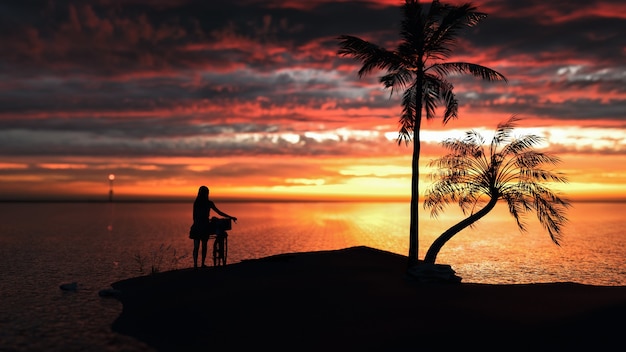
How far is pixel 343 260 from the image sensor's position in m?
24.0

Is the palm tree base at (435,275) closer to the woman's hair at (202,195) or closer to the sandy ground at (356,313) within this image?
the sandy ground at (356,313)

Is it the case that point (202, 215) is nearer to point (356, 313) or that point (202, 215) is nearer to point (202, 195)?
point (202, 195)

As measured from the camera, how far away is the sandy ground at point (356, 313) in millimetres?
12836

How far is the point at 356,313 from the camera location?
1530cm

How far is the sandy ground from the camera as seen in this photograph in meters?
12.8

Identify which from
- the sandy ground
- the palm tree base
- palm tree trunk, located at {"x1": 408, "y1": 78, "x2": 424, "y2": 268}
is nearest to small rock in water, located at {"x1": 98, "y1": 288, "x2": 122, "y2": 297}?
the sandy ground

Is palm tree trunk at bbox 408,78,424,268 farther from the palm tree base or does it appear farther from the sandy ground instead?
the palm tree base

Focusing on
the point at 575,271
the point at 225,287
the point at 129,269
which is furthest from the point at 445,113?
the point at 575,271

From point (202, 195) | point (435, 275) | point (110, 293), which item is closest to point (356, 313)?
point (435, 275)

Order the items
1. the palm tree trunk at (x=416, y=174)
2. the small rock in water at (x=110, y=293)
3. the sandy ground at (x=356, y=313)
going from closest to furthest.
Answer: the sandy ground at (x=356, y=313)
the small rock in water at (x=110, y=293)
the palm tree trunk at (x=416, y=174)

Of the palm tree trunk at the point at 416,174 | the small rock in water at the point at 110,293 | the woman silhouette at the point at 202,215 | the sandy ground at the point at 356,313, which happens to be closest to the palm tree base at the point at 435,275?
the sandy ground at the point at 356,313

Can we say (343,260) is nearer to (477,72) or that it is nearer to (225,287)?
(225,287)

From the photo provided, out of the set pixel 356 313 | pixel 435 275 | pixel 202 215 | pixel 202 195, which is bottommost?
pixel 356 313

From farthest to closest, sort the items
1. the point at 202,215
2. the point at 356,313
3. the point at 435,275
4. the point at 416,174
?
the point at 416,174 → the point at 202,215 → the point at 435,275 → the point at 356,313
